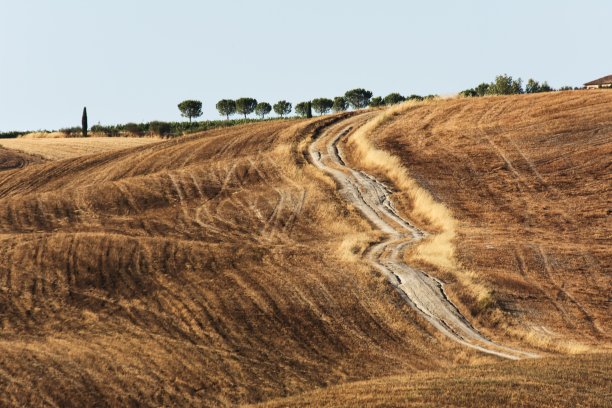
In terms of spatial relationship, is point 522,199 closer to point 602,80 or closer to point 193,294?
point 193,294

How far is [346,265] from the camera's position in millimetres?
35438

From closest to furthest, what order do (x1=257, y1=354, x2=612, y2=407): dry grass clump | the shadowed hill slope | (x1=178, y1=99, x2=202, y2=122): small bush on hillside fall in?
(x1=257, y1=354, x2=612, y2=407): dry grass clump < the shadowed hill slope < (x1=178, y1=99, x2=202, y2=122): small bush on hillside

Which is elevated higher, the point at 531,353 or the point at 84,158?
the point at 84,158

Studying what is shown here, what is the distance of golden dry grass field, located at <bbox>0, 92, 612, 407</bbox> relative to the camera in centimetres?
2445

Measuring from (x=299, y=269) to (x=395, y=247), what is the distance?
19.0 ft

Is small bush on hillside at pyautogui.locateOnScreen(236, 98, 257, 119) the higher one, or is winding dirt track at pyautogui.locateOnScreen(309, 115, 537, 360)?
small bush on hillside at pyautogui.locateOnScreen(236, 98, 257, 119)

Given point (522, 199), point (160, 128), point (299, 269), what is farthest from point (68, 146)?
point (299, 269)

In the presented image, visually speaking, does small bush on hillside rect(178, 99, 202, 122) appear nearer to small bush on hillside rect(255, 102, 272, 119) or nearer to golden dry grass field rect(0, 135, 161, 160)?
small bush on hillside rect(255, 102, 272, 119)

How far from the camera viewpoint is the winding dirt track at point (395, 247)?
30109 mm

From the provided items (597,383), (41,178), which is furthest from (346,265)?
(41,178)

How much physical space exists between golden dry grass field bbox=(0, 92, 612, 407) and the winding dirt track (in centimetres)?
54

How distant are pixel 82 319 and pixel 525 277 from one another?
614 inches

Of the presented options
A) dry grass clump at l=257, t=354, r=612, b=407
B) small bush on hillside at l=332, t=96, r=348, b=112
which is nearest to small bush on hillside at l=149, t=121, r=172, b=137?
small bush on hillside at l=332, t=96, r=348, b=112

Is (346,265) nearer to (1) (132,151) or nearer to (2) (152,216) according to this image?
(2) (152,216)
